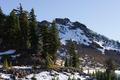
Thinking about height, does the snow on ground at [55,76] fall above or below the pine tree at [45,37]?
below

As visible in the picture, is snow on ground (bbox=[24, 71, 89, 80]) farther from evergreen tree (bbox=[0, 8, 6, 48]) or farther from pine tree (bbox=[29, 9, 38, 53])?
evergreen tree (bbox=[0, 8, 6, 48])

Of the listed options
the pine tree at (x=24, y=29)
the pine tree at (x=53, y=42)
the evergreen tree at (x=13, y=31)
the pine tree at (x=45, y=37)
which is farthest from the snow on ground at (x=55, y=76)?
the evergreen tree at (x=13, y=31)

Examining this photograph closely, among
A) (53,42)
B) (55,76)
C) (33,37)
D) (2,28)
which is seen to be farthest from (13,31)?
(55,76)

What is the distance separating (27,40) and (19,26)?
23.2ft

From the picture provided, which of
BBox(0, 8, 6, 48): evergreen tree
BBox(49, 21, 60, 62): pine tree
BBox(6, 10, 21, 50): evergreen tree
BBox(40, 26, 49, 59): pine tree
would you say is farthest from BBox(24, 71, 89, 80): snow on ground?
BBox(0, 8, 6, 48): evergreen tree

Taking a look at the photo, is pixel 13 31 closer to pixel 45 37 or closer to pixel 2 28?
pixel 2 28

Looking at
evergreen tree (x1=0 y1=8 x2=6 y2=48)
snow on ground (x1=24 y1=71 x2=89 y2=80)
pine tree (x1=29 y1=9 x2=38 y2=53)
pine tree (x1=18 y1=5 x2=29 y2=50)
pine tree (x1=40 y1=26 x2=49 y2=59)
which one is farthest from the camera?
evergreen tree (x1=0 y1=8 x2=6 y2=48)

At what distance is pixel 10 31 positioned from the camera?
119688mm

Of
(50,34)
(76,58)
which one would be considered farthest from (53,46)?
(76,58)

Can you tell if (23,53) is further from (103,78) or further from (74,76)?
(103,78)

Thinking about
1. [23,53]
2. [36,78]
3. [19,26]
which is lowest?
[36,78]

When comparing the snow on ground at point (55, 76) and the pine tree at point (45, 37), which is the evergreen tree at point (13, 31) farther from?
the snow on ground at point (55, 76)

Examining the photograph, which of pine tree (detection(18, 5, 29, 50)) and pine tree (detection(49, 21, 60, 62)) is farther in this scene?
pine tree (detection(49, 21, 60, 62))

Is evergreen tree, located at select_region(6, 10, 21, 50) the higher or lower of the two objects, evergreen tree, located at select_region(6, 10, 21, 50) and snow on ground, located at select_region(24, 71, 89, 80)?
the higher
